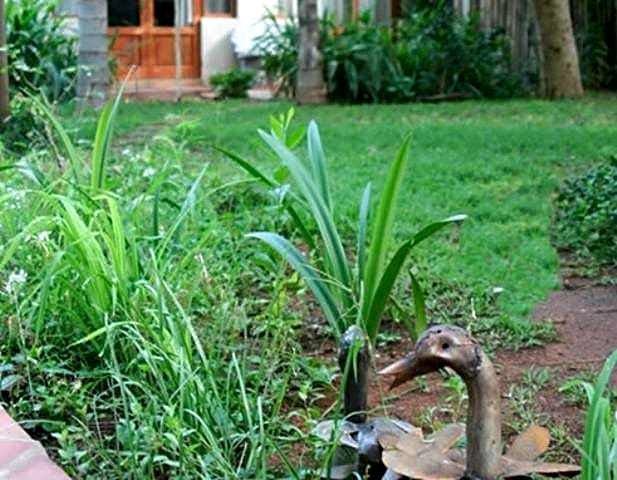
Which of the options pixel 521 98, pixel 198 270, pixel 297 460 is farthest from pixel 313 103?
pixel 297 460

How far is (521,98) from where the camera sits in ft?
47.5

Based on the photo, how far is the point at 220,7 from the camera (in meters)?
20.3

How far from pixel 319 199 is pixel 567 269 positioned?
225cm

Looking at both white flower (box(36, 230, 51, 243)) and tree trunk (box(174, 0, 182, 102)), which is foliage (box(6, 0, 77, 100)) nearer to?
tree trunk (box(174, 0, 182, 102))

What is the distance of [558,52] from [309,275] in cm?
1087

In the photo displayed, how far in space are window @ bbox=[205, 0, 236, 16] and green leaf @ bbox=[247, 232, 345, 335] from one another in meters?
16.9

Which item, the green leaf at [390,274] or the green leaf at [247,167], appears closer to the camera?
the green leaf at [390,274]

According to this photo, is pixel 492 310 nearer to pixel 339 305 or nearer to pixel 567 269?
pixel 567 269

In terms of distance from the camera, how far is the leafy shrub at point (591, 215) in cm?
589

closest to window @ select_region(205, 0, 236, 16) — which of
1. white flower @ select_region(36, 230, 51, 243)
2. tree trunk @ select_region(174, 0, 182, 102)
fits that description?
tree trunk @ select_region(174, 0, 182, 102)

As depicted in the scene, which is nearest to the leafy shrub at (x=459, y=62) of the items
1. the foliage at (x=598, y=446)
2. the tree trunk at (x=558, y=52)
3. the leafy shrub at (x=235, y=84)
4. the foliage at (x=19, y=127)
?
the tree trunk at (x=558, y=52)

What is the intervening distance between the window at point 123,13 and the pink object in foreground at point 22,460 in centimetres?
1736

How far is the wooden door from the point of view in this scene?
19.7 metres

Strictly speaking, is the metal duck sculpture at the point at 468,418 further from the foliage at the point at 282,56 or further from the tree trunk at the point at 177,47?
the tree trunk at the point at 177,47
